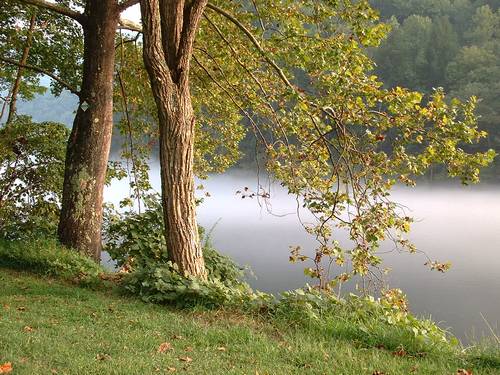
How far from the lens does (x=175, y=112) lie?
281 inches

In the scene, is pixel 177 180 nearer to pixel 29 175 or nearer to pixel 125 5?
pixel 125 5

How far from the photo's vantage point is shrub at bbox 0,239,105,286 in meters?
7.87

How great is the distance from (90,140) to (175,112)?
94.7 inches

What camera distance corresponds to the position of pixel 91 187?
29.3 ft

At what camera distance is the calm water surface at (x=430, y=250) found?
1492cm

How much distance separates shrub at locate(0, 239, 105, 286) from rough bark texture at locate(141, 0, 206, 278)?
1398 millimetres

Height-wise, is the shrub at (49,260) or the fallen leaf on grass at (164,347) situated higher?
the shrub at (49,260)

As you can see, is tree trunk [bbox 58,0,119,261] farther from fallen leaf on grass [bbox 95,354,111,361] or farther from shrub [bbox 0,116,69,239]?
fallen leaf on grass [bbox 95,354,111,361]

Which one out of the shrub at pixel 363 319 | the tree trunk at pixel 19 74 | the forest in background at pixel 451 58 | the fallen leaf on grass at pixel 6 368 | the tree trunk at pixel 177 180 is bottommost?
the fallen leaf on grass at pixel 6 368

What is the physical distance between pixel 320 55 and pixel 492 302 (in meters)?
11.5

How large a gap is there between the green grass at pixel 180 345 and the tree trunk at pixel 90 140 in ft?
8.80

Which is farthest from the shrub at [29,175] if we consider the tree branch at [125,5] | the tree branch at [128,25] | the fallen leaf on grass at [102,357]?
the fallen leaf on grass at [102,357]

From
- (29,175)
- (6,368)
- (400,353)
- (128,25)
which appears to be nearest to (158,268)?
(6,368)

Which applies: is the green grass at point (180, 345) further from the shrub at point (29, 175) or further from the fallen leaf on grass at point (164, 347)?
the shrub at point (29, 175)
